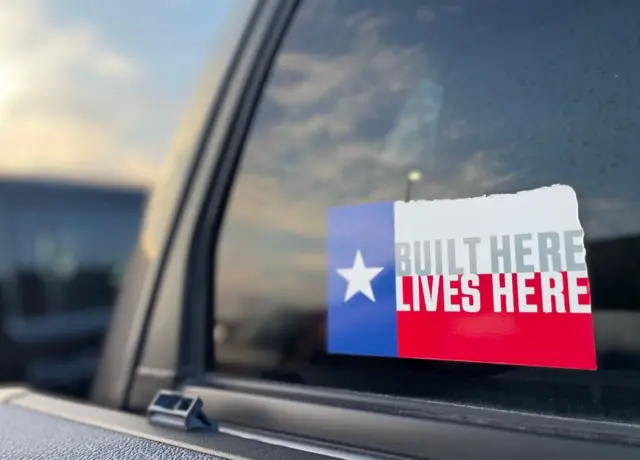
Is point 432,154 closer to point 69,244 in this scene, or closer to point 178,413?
point 178,413

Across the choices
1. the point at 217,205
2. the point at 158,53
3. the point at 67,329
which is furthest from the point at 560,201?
the point at 67,329

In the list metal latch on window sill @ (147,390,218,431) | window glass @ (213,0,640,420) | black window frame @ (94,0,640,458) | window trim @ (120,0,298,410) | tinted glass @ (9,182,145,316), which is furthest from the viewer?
tinted glass @ (9,182,145,316)

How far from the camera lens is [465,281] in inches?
49.0

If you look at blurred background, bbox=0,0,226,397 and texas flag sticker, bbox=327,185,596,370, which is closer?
texas flag sticker, bbox=327,185,596,370

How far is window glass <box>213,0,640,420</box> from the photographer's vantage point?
1146 millimetres

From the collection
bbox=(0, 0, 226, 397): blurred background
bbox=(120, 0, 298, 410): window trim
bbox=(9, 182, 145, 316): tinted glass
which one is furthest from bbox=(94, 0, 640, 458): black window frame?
bbox=(9, 182, 145, 316): tinted glass

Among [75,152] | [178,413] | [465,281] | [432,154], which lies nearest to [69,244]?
[75,152]

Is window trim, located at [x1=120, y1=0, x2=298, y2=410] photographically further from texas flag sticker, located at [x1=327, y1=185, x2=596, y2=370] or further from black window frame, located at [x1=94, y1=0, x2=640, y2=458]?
texas flag sticker, located at [x1=327, y1=185, x2=596, y2=370]

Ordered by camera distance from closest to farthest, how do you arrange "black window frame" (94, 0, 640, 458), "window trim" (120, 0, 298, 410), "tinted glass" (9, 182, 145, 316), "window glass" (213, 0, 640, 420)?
"window glass" (213, 0, 640, 420)
"black window frame" (94, 0, 640, 458)
"window trim" (120, 0, 298, 410)
"tinted glass" (9, 182, 145, 316)

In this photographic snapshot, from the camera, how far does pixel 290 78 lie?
163 centimetres

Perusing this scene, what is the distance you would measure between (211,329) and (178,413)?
0.22 metres

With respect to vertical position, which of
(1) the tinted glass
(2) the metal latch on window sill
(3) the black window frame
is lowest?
(2) the metal latch on window sill

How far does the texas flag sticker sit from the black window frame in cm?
11

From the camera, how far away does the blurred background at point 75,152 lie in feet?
17.0
